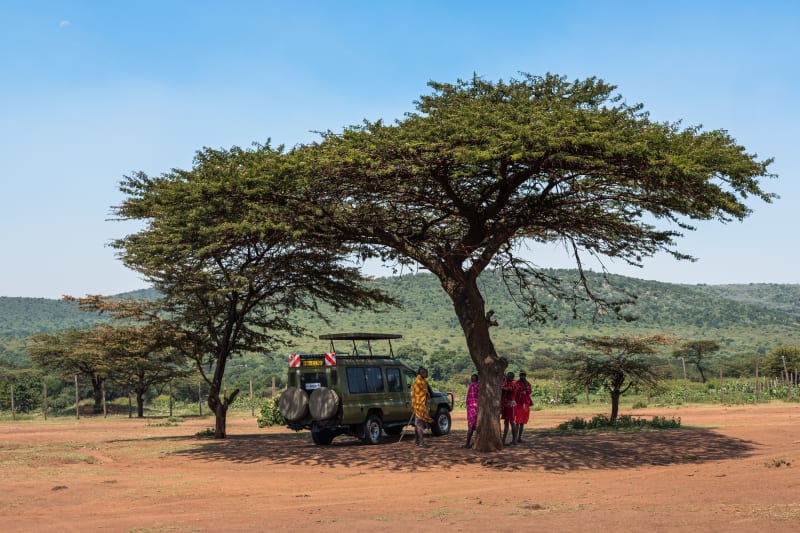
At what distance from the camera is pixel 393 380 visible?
23109 mm

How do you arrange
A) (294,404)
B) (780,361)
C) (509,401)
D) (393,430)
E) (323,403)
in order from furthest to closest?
(780,361) → (393,430) → (294,404) → (323,403) → (509,401)

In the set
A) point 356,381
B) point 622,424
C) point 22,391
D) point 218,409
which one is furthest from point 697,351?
point 356,381

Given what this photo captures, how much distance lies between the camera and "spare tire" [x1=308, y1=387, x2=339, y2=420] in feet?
69.3

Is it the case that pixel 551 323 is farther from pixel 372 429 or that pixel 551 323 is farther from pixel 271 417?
pixel 372 429

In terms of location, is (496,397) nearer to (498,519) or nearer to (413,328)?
(498,519)

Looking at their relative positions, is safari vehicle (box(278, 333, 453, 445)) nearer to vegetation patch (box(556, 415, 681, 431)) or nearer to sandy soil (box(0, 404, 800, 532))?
sandy soil (box(0, 404, 800, 532))

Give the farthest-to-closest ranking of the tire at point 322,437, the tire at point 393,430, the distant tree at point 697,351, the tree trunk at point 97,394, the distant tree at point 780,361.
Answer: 1. the distant tree at point 697,351
2. the distant tree at point 780,361
3. the tree trunk at point 97,394
4. the tire at point 393,430
5. the tire at point 322,437

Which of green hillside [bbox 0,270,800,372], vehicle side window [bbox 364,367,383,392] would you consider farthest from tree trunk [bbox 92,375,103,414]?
green hillside [bbox 0,270,800,372]

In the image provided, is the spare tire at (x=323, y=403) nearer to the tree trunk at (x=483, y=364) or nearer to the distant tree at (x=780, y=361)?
the tree trunk at (x=483, y=364)

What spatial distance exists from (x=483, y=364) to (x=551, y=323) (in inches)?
4291

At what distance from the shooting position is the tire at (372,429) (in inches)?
865

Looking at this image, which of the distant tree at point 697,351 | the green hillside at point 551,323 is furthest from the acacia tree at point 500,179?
the green hillside at point 551,323

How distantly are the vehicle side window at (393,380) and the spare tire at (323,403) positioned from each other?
2.13 m

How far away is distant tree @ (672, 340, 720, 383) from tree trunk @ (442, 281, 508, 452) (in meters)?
61.3
